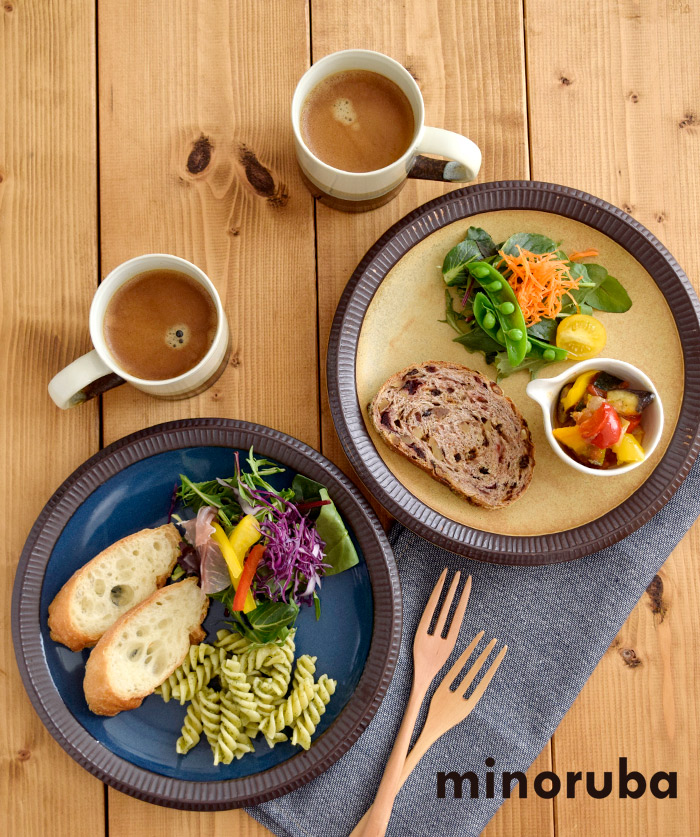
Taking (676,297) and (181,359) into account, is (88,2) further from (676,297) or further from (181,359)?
(676,297)

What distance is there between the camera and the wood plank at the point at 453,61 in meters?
2.21

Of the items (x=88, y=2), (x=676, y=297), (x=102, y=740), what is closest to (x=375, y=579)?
(x=102, y=740)

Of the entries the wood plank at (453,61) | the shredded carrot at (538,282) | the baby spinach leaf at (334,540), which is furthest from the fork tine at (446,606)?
the shredded carrot at (538,282)

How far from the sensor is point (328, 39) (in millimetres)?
2213

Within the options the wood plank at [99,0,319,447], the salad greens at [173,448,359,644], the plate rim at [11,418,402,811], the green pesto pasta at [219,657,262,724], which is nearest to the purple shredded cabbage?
the salad greens at [173,448,359,644]

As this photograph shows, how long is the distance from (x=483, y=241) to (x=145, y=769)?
182 centimetres

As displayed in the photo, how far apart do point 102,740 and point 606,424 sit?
5.48 feet

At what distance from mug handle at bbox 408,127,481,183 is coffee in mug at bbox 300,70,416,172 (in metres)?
0.09

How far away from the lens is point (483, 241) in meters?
2.04

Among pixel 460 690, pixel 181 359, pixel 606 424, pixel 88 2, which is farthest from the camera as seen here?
pixel 88 2

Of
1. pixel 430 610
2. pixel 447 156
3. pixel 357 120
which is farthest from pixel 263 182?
pixel 430 610

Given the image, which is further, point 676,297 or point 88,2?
point 88,2

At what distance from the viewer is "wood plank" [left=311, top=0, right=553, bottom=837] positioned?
2.21 metres

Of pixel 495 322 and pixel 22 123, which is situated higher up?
pixel 22 123
